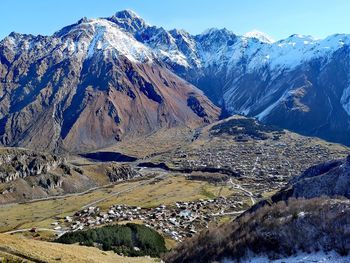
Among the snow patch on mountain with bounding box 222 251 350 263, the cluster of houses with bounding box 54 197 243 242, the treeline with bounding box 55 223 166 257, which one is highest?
the snow patch on mountain with bounding box 222 251 350 263

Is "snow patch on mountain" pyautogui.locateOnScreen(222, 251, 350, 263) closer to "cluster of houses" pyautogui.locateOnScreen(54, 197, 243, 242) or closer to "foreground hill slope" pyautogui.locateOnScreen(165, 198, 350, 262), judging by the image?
"foreground hill slope" pyautogui.locateOnScreen(165, 198, 350, 262)

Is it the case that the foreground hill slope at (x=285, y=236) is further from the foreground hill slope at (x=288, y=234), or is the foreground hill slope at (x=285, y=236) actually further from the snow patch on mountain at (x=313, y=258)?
the snow patch on mountain at (x=313, y=258)

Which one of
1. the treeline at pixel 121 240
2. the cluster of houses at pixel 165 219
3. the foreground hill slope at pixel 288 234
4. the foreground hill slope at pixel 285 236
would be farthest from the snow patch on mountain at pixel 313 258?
the cluster of houses at pixel 165 219

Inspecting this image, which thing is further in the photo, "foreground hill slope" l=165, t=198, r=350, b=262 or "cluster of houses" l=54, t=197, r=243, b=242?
"cluster of houses" l=54, t=197, r=243, b=242

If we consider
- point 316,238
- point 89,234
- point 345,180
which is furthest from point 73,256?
point 345,180

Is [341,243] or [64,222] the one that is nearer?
[341,243]

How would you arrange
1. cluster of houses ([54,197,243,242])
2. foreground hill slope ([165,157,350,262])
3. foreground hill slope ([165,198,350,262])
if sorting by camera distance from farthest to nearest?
cluster of houses ([54,197,243,242]), foreground hill slope ([165,198,350,262]), foreground hill slope ([165,157,350,262])

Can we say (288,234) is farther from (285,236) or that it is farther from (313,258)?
(313,258)

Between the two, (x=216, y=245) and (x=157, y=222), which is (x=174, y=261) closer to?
(x=216, y=245)

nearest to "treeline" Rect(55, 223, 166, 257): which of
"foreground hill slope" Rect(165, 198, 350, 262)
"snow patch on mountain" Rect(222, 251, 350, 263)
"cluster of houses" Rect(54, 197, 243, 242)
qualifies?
"foreground hill slope" Rect(165, 198, 350, 262)
